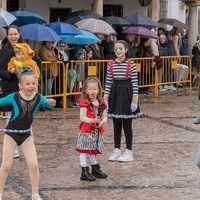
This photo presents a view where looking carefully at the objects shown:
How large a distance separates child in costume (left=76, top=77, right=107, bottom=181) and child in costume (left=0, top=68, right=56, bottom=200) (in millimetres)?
1011

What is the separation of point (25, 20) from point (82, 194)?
932 centimetres

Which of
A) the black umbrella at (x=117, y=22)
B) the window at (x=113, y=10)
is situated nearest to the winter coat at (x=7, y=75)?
the black umbrella at (x=117, y=22)

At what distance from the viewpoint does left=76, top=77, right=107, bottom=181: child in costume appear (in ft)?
24.3

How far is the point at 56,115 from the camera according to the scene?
1306cm

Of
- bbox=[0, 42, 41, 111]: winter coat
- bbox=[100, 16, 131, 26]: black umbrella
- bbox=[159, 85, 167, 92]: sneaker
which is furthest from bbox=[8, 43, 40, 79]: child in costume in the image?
bbox=[159, 85, 167, 92]: sneaker

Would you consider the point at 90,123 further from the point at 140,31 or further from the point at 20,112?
the point at 140,31

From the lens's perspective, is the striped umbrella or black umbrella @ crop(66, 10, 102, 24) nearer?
the striped umbrella

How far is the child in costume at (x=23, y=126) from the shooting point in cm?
629

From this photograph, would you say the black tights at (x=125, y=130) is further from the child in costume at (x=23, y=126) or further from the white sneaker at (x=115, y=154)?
the child in costume at (x=23, y=126)

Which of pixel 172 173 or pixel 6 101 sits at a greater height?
pixel 6 101

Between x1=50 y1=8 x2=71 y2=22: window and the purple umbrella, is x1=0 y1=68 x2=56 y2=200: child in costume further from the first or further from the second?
x1=50 y1=8 x2=71 y2=22: window

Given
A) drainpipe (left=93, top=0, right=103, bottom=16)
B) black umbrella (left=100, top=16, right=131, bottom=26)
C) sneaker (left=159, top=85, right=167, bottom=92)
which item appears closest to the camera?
black umbrella (left=100, top=16, right=131, bottom=26)

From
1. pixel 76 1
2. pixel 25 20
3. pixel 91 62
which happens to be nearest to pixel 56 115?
pixel 91 62

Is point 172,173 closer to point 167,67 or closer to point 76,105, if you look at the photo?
point 76,105
